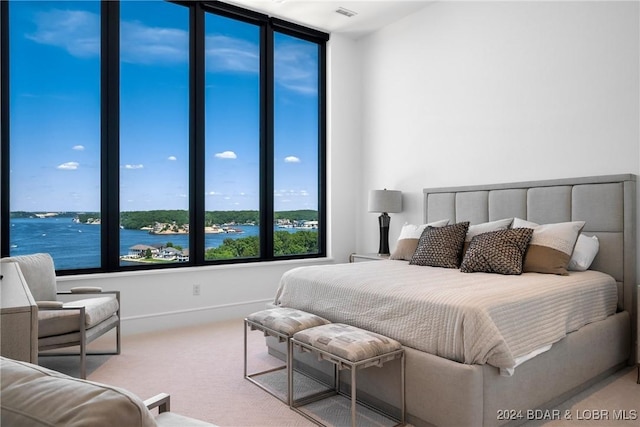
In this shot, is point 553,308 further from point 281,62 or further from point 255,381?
point 281,62

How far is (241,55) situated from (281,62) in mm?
512

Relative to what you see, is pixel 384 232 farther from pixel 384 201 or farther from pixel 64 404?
pixel 64 404

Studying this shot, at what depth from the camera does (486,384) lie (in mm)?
1998

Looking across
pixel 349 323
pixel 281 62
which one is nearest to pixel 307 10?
pixel 281 62

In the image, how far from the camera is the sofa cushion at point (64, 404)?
1.96 ft

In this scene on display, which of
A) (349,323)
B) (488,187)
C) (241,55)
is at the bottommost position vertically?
(349,323)

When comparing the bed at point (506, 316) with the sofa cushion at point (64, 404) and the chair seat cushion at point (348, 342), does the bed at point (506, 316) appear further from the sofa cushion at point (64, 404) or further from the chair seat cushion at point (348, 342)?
the sofa cushion at point (64, 404)

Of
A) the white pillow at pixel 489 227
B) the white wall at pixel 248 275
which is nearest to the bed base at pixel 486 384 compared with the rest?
the white pillow at pixel 489 227

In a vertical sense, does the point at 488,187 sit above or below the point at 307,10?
below

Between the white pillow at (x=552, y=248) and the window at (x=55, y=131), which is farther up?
the window at (x=55, y=131)

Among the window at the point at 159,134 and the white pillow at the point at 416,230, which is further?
the white pillow at the point at 416,230

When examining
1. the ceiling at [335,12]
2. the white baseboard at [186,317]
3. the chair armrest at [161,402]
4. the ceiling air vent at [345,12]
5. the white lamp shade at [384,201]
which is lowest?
the white baseboard at [186,317]

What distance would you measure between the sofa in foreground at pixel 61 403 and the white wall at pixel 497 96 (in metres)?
3.60

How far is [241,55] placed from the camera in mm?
4781
